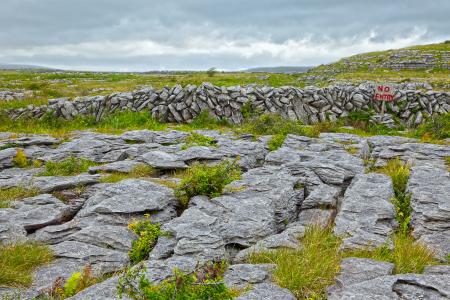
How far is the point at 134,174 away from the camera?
33.6 ft

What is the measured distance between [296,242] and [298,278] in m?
1.26

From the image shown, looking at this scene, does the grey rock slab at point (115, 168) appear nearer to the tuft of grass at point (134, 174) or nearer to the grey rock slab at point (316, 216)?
the tuft of grass at point (134, 174)

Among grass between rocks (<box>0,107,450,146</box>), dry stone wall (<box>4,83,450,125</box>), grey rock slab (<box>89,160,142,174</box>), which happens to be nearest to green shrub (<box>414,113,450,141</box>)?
grass between rocks (<box>0,107,450,146</box>)

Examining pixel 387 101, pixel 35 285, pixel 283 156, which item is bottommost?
pixel 35 285

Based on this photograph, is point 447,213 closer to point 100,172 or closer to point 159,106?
point 100,172

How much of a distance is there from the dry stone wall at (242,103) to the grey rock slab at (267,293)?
1384 centimetres

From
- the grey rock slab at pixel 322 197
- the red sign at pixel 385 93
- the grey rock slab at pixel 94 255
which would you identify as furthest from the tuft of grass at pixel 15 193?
the red sign at pixel 385 93

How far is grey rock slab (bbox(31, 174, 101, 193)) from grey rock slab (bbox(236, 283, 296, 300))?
5.63m

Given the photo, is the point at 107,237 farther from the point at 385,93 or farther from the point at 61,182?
the point at 385,93

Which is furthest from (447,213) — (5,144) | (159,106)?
(159,106)

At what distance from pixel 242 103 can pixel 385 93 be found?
690 cm

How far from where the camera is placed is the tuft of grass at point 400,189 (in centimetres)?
782

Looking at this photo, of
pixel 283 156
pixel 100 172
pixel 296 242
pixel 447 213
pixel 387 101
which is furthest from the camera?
pixel 387 101

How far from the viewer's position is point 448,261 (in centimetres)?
632
